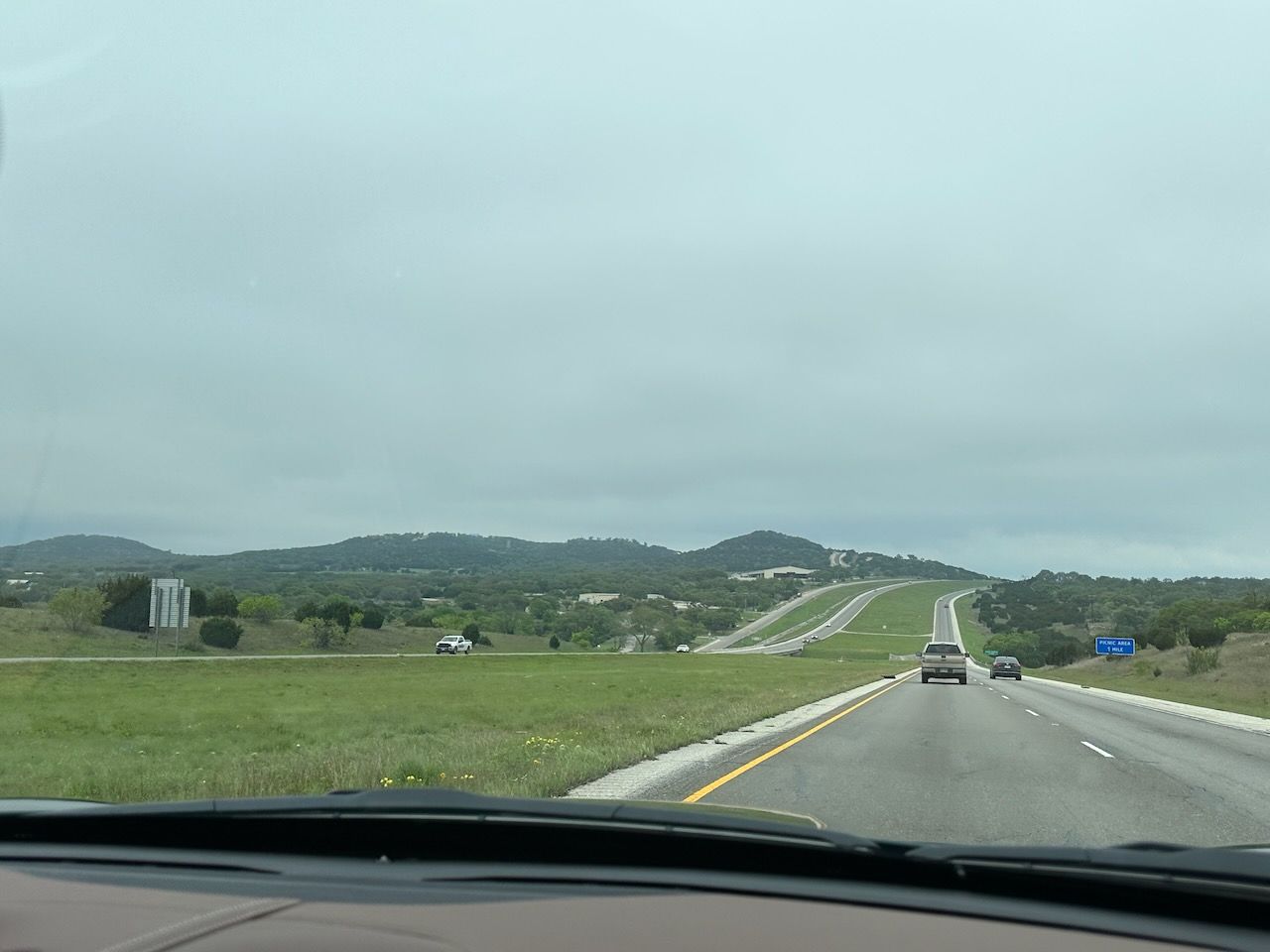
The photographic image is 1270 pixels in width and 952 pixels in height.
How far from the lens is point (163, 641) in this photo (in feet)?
243

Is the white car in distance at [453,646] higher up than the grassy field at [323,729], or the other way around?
the grassy field at [323,729]

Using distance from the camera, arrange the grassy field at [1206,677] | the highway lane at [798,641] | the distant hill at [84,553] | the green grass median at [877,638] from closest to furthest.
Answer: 1. the distant hill at [84,553]
2. the grassy field at [1206,677]
3. the highway lane at [798,641]
4. the green grass median at [877,638]

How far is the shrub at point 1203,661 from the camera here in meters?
71.7

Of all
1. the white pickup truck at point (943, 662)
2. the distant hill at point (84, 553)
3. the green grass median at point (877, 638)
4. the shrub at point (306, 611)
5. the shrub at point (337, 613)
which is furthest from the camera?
the green grass median at point (877, 638)

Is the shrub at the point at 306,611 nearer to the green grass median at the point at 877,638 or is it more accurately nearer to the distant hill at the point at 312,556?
the distant hill at the point at 312,556

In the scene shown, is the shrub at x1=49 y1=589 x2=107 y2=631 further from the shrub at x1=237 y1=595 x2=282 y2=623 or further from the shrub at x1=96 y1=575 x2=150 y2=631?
the shrub at x1=237 y1=595 x2=282 y2=623

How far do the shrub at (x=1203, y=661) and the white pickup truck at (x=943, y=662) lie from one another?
90.1ft

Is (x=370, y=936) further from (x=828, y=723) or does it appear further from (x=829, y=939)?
(x=828, y=723)

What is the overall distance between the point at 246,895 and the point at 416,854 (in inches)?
28.9

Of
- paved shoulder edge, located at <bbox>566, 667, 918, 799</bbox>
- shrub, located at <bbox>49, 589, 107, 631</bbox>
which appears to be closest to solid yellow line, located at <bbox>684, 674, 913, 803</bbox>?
paved shoulder edge, located at <bbox>566, 667, 918, 799</bbox>

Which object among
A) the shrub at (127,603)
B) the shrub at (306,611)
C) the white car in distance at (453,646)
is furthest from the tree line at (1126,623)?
the shrub at (127,603)

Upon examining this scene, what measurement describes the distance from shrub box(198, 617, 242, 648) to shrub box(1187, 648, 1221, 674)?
65.2 meters

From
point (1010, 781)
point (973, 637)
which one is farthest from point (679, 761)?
point (973, 637)

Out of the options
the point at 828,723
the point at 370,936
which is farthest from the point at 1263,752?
the point at 370,936
